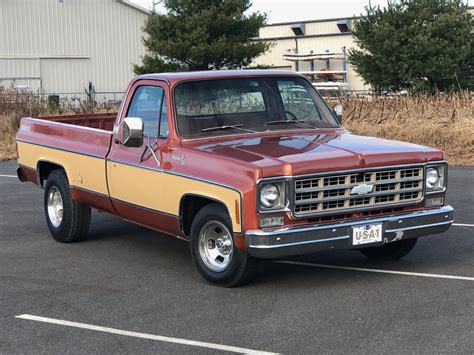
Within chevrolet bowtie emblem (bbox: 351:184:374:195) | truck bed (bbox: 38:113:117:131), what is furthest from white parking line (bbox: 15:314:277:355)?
truck bed (bbox: 38:113:117:131)

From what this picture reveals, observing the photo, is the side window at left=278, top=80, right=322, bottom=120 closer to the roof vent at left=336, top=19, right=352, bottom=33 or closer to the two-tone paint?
the two-tone paint

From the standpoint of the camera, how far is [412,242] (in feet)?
25.0

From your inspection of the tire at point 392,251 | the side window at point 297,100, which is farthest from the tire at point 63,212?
the tire at point 392,251

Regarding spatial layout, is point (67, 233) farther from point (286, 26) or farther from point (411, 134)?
point (286, 26)

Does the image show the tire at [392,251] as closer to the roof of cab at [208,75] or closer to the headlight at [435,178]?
the headlight at [435,178]

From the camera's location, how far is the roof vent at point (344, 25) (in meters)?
53.4

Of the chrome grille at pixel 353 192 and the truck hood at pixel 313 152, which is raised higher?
the truck hood at pixel 313 152

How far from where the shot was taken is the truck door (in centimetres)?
739

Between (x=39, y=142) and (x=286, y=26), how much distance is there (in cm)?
4980

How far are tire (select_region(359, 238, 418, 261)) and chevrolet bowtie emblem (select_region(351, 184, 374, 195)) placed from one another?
1133 mm

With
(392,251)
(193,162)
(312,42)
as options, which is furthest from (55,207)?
(312,42)

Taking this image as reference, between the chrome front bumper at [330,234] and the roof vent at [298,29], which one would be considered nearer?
the chrome front bumper at [330,234]

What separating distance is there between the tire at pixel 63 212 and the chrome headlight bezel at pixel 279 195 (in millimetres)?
3318

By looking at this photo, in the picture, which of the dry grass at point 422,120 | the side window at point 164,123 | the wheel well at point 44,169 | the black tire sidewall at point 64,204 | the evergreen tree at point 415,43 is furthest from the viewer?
the evergreen tree at point 415,43
